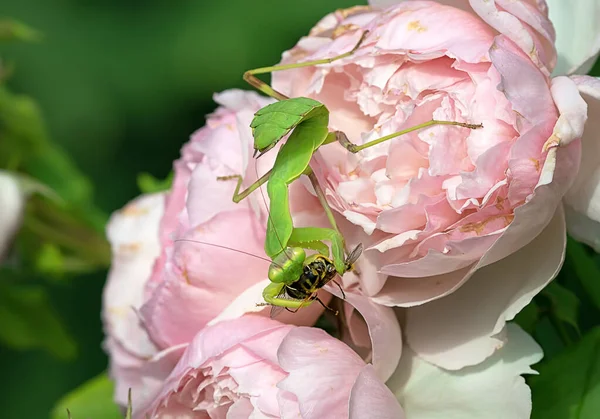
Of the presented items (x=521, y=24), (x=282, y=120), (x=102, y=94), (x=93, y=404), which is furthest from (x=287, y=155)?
(x=102, y=94)

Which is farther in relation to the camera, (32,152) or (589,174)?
(32,152)

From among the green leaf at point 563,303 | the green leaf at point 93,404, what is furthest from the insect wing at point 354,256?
the green leaf at point 93,404

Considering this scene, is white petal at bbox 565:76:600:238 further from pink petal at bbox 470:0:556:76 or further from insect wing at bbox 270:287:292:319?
insect wing at bbox 270:287:292:319

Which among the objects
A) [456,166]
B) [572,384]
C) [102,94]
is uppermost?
[456,166]

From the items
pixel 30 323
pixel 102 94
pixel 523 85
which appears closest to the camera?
pixel 523 85

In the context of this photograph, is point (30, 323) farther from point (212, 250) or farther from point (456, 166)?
point (456, 166)
